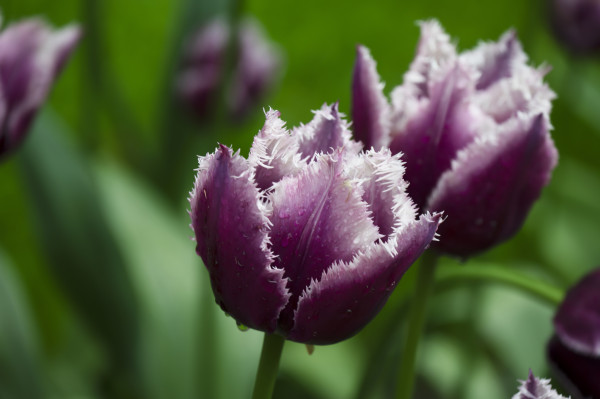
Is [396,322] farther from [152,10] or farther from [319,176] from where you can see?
[152,10]

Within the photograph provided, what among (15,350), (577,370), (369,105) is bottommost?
(15,350)

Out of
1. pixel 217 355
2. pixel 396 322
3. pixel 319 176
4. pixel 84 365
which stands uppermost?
pixel 319 176

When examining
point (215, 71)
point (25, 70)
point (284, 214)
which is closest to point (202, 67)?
point (215, 71)

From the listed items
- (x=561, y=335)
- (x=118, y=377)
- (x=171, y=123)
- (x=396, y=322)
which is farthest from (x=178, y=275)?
(x=561, y=335)

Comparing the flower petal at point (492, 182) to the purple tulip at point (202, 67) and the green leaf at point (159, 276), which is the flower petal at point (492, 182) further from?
the purple tulip at point (202, 67)

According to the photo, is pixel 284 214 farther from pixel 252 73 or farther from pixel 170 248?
pixel 252 73
